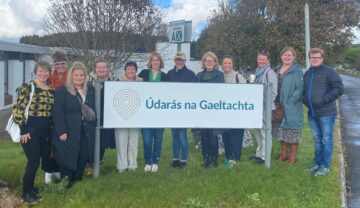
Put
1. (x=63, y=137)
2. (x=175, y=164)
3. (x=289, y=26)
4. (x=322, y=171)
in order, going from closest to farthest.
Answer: (x=63, y=137) < (x=322, y=171) < (x=175, y=164) < (x=289, y=26)

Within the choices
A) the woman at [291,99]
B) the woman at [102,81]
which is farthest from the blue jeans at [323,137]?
the woman at [102,81]

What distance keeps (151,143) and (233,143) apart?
138cm

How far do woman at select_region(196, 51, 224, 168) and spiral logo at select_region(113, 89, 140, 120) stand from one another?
1.17 metres

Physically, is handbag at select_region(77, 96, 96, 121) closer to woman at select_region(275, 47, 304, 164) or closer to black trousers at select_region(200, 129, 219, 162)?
black trousers at select_region(200, 129, 219, 162)

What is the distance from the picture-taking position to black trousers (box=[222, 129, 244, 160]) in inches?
294

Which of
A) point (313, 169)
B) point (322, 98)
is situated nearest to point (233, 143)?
point (313, 169)

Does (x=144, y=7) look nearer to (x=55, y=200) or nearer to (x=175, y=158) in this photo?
(x=175, y=158)

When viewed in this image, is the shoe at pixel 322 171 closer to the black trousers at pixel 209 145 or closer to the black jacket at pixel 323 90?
the black jacket at pixel 323 90

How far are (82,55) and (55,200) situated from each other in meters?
10.7

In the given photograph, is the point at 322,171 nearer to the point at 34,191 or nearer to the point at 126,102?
the point at 126,102

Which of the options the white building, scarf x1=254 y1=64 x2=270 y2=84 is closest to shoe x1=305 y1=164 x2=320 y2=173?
scarf x1=254 y1=64 x2=270 y2=84

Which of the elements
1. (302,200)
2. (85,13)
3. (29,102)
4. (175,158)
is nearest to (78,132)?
(29,102)

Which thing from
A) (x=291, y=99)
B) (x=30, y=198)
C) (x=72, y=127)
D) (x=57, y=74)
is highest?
(x=57, y=74)

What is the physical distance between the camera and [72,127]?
591 centimetres
